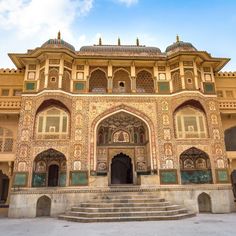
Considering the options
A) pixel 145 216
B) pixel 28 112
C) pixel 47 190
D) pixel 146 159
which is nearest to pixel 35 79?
pixel 28 112

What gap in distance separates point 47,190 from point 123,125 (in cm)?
639

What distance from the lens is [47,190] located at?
40.5 ft

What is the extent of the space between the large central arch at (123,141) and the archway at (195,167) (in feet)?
7.16

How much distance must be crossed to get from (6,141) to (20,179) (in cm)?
356

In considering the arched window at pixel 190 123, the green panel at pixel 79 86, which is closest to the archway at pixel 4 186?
the green panel at pixel 79 86

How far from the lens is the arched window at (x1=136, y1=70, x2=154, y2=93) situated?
15.6 meters

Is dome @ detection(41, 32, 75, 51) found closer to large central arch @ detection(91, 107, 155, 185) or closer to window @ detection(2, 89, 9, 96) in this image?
window @ detection(2, 89, 9, 96)

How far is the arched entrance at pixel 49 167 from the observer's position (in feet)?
44.7

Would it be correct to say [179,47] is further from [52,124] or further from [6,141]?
[6,141]

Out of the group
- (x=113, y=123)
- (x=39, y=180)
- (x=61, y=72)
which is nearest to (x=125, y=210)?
(x=39, y=180)

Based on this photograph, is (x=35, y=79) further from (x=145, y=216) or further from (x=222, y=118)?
(x=222, y=118)

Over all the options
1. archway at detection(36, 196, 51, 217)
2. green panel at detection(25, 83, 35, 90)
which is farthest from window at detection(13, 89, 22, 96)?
archway at detection(36, 196, 51, 217)

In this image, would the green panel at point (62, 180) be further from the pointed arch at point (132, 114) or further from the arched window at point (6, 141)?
the arched window at point (6, 141)

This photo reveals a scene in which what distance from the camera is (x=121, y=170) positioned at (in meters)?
17.0
